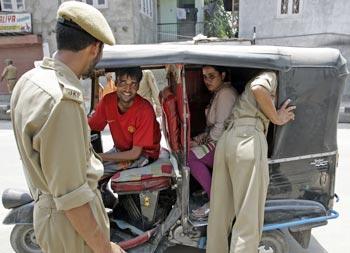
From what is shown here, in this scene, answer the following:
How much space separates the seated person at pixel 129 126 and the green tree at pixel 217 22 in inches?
674

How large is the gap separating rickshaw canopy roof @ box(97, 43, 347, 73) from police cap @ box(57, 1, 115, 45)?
105 centimetres

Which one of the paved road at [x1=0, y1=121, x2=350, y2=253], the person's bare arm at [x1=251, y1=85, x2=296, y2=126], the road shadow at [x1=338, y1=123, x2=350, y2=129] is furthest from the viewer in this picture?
the road shadow at [x1=338, y1=123, x2=350, y2=129]

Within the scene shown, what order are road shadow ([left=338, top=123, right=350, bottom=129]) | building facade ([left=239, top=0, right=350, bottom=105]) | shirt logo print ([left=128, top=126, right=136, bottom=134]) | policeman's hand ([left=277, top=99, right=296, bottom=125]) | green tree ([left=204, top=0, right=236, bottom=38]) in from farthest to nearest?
green tree ([left=204, top=0, right=236, bottom=38]) → building facade ([left=239, top=0, right=350, bottom=105]) → road shadow ([left=338, top=123, right=350, bottom=129]) → shirt logo print ([left=128, top=126, right=136, bottom=134]) → policeman's hand ([left=277, top=99, right=296, bottom=125])

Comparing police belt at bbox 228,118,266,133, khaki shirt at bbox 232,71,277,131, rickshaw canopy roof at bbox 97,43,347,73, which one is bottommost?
police belt at bbox 228,118,266,133

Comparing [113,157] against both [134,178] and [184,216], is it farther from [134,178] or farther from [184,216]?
[184,216]

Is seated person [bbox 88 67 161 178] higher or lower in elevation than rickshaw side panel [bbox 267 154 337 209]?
higher

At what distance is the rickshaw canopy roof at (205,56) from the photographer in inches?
97.7

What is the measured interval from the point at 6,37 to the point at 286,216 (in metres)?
15.4

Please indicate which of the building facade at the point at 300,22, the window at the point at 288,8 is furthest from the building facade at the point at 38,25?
the window at the point at 288,8

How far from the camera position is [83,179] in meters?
1.42

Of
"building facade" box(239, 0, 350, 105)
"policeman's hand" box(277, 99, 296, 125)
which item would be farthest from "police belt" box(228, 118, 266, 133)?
"building facade" box(239, 0, 350, 105)

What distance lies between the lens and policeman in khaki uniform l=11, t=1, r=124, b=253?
52.1 inches

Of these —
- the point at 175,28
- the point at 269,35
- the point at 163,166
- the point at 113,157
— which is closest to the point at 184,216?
the point at 163,166

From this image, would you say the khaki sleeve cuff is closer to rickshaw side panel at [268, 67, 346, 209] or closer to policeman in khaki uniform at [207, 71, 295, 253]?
policeman in khaki uniform at [207, 71, 295, 253]
